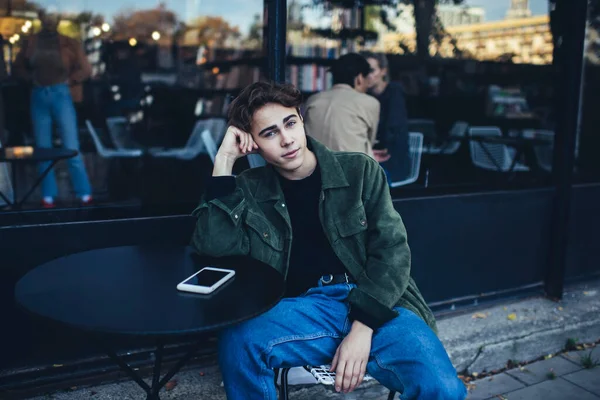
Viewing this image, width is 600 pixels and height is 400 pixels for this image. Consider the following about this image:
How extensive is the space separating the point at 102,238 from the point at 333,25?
4280 mm

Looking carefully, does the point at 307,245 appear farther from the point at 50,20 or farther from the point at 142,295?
the point at 50,20

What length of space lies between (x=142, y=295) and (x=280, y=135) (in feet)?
2.39

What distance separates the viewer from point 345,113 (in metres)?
3.38

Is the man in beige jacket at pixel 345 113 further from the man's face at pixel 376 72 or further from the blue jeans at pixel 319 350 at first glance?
the blue jeans at pixel 319 350

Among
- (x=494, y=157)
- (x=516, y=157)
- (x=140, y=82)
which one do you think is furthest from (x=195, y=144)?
(x=140, y=82)

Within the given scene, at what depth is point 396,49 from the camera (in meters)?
6.09

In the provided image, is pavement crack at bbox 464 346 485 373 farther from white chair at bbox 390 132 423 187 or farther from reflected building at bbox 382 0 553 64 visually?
reflected building at bbox 382 0 553 64

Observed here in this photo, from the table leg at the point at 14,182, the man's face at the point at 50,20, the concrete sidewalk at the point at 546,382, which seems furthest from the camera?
the man's face at the point at 50,20

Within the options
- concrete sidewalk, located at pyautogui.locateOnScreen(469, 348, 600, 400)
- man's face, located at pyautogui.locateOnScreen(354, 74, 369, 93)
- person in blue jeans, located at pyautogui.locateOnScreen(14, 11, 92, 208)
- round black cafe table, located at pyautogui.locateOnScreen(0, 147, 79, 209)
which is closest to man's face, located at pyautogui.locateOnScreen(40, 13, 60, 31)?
person in blue jeans, located at pyautogui.locateOnScreen(14, 11, 92, 208)

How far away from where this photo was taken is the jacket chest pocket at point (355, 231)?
6.39ft

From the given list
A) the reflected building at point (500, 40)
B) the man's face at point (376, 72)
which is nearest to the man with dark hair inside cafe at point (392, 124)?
the man's face at point (376, 72)

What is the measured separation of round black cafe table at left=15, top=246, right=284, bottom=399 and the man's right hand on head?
0.34 m

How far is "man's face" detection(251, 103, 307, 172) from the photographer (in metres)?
1.93

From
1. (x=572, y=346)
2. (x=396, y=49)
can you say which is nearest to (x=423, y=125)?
(x=396, y=49)
